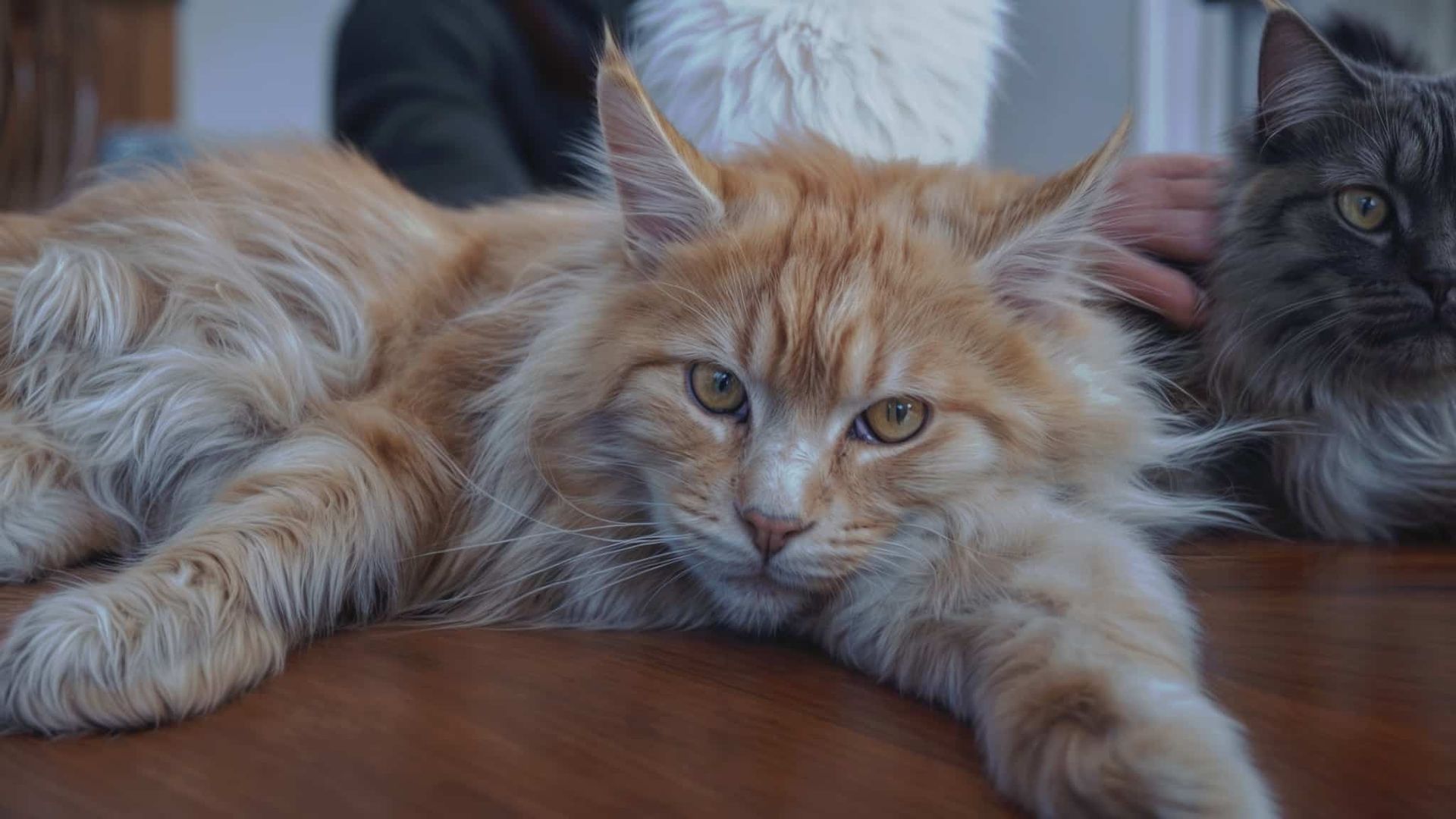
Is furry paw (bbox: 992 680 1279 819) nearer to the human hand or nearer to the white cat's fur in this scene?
the human hand

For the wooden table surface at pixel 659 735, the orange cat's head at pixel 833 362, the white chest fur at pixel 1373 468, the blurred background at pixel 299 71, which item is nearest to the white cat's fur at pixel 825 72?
the blurred background at pixel 299 71

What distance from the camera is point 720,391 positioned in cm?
117

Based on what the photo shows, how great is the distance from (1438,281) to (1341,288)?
94 mm

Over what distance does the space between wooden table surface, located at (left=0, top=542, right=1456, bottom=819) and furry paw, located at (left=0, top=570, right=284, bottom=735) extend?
0.02 metres

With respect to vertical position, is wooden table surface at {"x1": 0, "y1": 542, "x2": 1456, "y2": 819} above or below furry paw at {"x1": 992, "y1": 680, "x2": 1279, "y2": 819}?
below

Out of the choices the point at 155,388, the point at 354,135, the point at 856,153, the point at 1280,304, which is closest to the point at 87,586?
the point at 155,388

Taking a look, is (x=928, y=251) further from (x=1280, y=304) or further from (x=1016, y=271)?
(x=1280, y=304)

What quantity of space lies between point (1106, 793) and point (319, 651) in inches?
29.2

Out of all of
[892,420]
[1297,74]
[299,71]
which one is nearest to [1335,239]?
[1297,74]

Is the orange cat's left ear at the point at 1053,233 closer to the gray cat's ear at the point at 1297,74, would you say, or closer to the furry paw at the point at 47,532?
the gray cat's ear at the point at 1297,74

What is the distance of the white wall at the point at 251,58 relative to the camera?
18.4ft

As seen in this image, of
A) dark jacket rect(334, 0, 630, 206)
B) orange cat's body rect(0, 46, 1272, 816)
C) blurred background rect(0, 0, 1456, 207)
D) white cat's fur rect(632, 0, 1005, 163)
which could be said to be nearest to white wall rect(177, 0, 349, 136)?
blurred background rect(0, 0, 1456, 207)

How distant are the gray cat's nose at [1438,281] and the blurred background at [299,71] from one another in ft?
1.24

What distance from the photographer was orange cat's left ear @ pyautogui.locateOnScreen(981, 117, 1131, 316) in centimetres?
115
